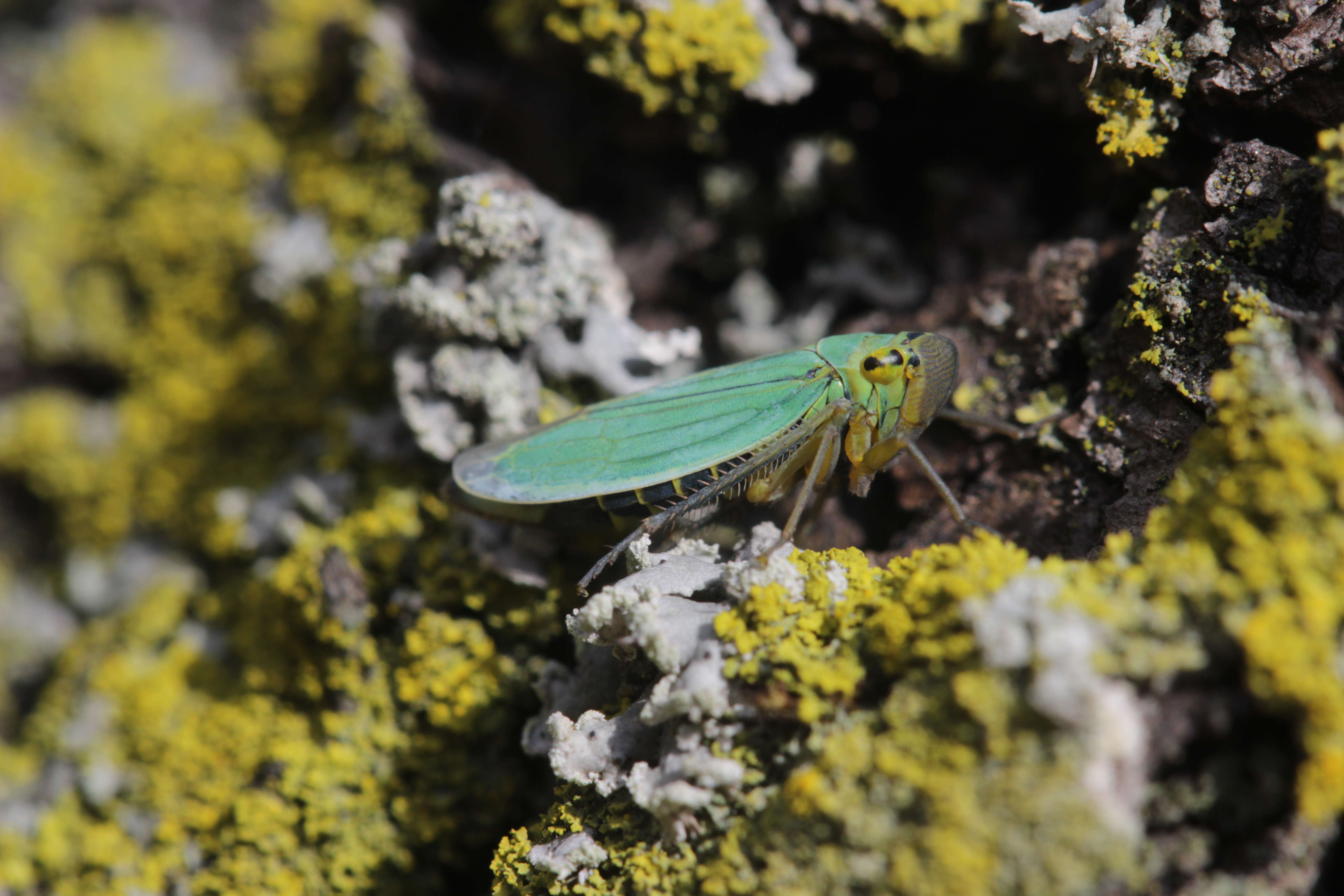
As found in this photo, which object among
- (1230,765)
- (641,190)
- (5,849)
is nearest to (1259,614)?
(1230,765)

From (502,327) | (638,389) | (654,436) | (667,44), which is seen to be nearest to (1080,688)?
(654,436)

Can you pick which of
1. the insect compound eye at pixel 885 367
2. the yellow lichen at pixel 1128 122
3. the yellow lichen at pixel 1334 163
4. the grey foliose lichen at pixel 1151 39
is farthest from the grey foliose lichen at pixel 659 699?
the grey foliose lichen at pixel 1151 39

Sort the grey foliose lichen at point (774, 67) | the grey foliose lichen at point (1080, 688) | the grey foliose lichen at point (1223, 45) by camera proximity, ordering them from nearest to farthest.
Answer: the grey foliose lichen at point (1080, 688) → the grey foliose lichen at point (1223, 45) → the grey foliose lichen at point (774, 67)

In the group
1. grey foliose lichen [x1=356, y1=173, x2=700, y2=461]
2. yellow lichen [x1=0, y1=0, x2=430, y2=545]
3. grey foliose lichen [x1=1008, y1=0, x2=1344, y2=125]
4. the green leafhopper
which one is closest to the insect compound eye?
the green leafhopper

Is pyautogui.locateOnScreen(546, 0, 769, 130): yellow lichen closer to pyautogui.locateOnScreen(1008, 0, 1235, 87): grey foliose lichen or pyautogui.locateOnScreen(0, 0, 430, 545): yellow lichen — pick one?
pyautogui.locateOnScreen(0, 0, 430, 545): yellow lichen

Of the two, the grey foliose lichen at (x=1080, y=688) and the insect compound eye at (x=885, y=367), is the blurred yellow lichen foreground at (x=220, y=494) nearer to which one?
the insect compound eye at (x=885, y=367)

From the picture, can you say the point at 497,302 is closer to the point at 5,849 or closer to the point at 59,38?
the point at 5,849
